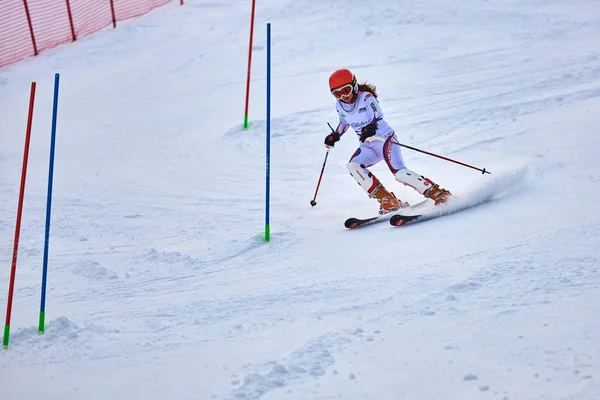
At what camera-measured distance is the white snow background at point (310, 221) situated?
15.0 ft

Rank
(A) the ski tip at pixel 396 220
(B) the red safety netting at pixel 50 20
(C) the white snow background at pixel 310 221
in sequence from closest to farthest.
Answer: (C) the white snow background at pixel 310 221 → (A) the ski tip at pixel 396 220 → (B) the red safety netting at pixel 50 20

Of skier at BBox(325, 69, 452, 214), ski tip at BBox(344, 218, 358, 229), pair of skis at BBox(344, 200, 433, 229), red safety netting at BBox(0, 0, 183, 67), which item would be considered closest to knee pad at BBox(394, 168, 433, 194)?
skier at BBox(325, 69, 452, 214)

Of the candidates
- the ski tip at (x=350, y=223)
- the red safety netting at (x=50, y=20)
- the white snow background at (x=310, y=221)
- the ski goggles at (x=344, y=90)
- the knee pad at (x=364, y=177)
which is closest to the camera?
the white snow background at (x=310, y=221)

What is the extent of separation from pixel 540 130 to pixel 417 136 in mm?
1514

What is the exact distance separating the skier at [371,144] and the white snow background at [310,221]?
44 cm

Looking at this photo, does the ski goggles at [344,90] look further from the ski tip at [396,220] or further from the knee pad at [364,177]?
the ski tip at [396,220]

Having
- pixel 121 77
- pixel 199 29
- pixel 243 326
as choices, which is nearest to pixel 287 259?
pixel 243 326

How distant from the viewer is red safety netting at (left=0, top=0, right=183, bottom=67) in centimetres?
1516

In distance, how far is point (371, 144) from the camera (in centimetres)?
728

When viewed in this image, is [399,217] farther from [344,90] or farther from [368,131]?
[344,90]

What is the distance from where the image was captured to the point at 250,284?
601cm

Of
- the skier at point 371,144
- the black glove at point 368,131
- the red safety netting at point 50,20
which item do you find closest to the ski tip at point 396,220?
the skier at point 371,144

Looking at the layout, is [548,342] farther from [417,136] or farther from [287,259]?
[417,136]

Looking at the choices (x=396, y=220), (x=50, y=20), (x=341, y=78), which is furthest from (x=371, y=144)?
(x=50, y=20)
